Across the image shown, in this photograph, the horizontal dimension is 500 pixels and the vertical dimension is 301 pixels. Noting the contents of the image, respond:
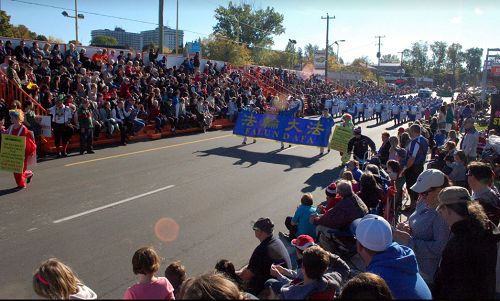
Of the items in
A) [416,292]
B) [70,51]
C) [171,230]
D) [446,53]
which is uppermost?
[446,53]

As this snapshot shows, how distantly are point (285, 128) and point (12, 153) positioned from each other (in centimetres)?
1056

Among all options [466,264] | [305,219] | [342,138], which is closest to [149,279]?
[466,264]

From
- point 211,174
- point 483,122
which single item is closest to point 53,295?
point 211,174

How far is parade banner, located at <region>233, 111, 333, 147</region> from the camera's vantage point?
17.7 metres

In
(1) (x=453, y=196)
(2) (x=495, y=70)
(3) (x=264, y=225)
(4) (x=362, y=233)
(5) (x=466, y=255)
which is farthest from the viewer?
(2) (x=495, y=70)

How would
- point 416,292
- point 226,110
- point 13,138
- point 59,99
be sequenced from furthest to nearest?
point 226,110 < point 59,99 < point 13,138 < point 416,292

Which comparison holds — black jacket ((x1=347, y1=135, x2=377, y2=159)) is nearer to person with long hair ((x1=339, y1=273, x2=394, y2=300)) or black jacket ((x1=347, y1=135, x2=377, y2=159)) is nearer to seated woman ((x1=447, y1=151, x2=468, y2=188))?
seated woman ((x1=447, y1=151, x2=468, y2=188))

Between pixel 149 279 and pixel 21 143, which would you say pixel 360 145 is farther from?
pixel 149 279

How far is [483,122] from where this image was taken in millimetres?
28578

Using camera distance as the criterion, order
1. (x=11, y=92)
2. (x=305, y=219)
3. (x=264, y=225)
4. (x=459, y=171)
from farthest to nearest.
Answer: (x=11, y=92) → (x=459, y=171) → (x=305, y=219) → (x=264, y=225)

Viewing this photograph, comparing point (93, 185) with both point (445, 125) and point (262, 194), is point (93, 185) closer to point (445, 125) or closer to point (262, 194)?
point (262, 194)

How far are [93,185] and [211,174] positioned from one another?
3.38 metres

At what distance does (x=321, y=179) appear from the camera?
510 inches

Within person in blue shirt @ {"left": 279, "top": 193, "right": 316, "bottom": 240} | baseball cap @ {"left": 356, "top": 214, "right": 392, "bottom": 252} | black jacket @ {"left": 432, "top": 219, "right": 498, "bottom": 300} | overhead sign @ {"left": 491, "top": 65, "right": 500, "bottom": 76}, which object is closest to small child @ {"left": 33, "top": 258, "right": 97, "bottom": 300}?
baseball cap @ {"left": 356, "top": 214, "right": 392, "bottom": 252}
